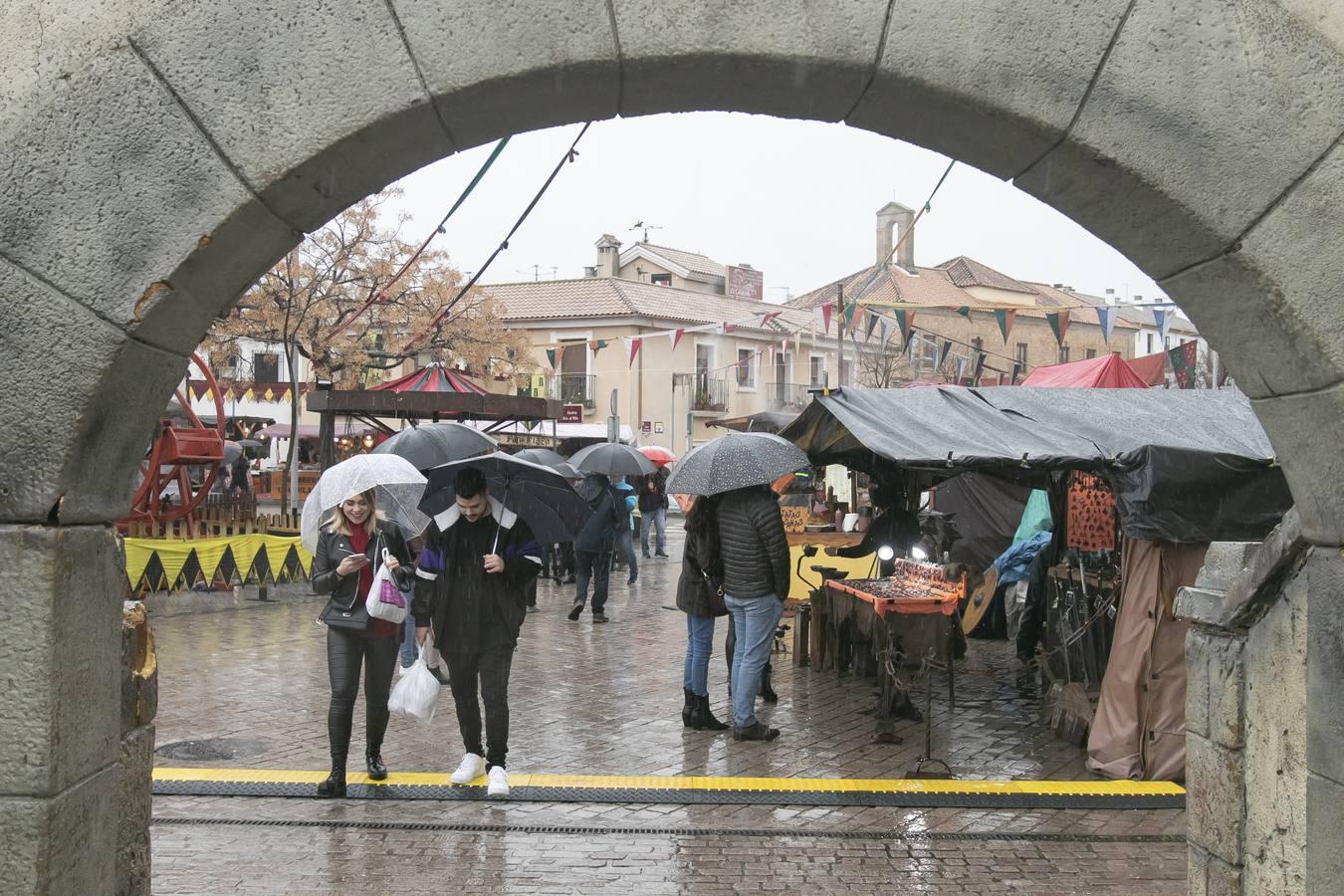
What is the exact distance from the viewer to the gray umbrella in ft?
27.3

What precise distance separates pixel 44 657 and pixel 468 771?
4.16 meters

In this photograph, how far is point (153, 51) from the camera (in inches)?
120

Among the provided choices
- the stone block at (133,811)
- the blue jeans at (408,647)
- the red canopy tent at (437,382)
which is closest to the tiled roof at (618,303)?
the red canopy tent at (437,382)

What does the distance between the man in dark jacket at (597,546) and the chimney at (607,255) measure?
3609 cm

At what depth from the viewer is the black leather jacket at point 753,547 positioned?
8250mm

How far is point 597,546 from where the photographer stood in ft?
45.7

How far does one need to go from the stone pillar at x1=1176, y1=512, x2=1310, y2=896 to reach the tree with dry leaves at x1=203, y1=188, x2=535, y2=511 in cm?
1796

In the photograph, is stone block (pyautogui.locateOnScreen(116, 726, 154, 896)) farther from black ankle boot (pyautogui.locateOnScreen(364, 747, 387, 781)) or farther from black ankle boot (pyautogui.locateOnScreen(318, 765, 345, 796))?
black ankle boot (pyautogui.locateOnScreen(364, 747, 387, 781))

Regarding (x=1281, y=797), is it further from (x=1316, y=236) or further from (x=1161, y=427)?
(x=1161, y=427)

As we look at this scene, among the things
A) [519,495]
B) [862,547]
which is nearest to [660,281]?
[862,547]

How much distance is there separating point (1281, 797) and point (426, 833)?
4.02m

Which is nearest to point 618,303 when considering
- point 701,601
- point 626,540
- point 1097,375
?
point 626,540

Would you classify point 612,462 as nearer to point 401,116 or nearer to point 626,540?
point 626,540

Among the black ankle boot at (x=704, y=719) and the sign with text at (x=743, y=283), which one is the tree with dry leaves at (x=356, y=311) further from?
the sign with text at (x=743, y=283)
